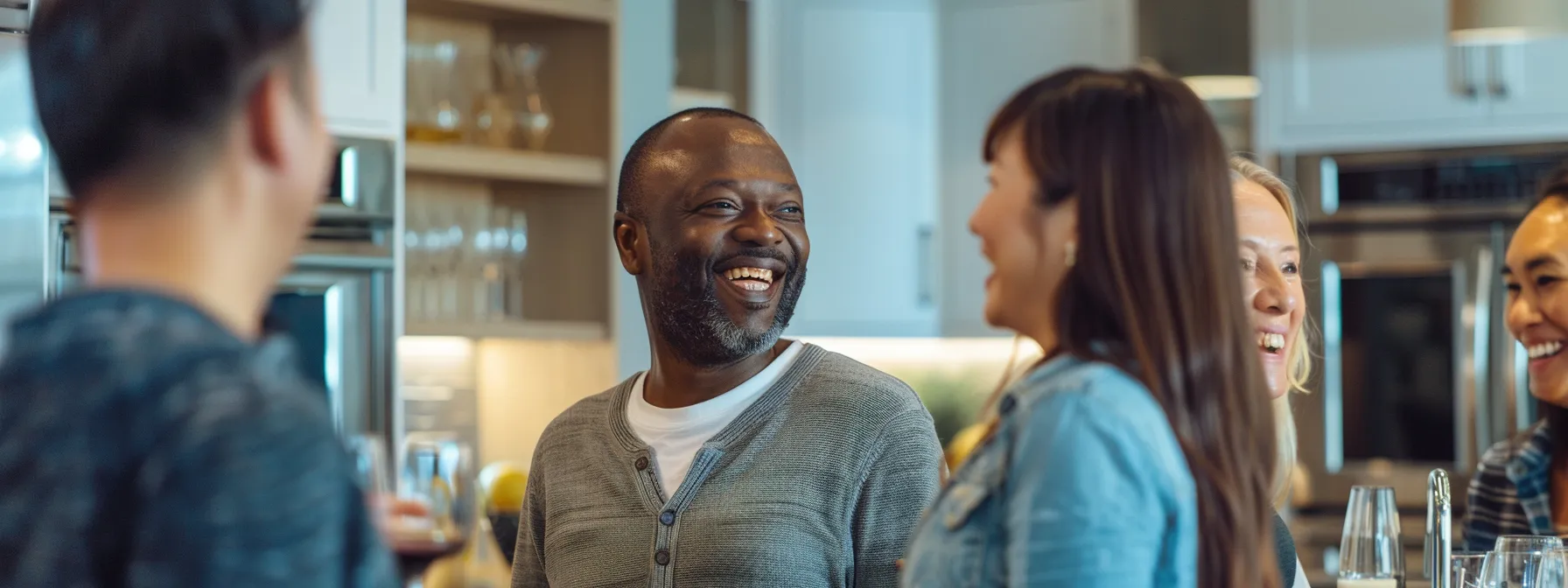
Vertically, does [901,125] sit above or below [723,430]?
above

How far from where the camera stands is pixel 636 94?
3.81m

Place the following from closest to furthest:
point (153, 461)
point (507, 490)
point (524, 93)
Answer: point (153, 461) → point (507, 490) → point (524, 93)

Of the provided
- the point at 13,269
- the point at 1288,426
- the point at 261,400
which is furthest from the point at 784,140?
the point at 261,400

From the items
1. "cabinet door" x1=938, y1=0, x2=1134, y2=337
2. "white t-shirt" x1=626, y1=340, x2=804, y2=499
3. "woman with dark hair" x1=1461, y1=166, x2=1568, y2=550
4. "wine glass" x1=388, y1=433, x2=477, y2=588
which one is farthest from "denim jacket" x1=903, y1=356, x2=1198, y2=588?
"cabinet door" x1=938, y1=0, x2=1134, y2=337

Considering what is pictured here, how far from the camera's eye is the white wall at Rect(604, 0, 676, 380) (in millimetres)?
3766

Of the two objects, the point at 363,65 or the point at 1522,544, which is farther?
the point at 363,65

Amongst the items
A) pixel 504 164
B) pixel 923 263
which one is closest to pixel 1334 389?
pixel 923 263

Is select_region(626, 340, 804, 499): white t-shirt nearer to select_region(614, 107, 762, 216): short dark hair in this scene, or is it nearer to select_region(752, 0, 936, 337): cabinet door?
select_region(614, 107, 762, 216): short dark hair

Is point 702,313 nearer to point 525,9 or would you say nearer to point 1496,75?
point 525,9

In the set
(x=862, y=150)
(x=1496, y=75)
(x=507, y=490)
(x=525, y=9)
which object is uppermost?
(x=525, y=9)

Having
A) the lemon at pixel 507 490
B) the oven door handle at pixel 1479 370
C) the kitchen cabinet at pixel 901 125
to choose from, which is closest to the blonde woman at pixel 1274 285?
the lemon at pixel 507 490

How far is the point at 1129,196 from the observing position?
3.33ft

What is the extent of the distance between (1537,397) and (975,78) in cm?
266

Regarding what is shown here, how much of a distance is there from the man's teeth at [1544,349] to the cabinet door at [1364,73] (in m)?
2.09
